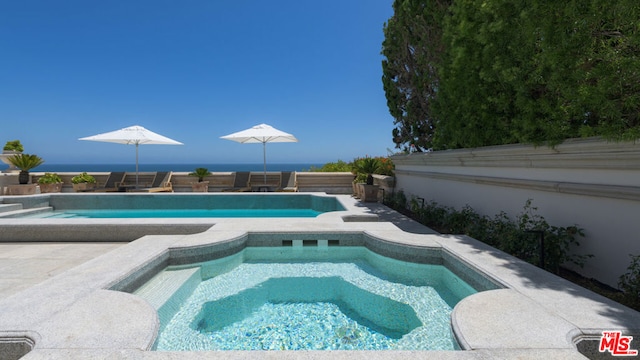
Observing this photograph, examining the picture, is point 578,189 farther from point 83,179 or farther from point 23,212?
point 83,179

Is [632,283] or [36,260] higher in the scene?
[632,283]

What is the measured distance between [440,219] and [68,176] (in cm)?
1804

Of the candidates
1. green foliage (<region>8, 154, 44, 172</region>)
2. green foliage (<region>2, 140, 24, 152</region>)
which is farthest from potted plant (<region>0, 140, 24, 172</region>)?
green foliage (<region>8, 154, 44, 172</region>)

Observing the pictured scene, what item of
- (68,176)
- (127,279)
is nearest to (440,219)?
(127,279)

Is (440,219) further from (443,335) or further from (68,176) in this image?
(68,176)

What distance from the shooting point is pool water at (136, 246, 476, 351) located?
140 inches

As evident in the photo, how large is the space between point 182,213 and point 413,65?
10.2 m

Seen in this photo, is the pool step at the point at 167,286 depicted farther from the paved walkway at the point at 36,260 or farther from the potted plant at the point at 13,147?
the potted plant at the point at 13,147

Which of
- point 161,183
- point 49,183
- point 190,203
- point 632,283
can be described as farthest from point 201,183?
point 632,283

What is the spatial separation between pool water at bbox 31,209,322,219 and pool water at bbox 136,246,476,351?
5320 millimetres

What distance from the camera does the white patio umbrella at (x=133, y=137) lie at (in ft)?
46.9

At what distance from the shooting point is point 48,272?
4.96m

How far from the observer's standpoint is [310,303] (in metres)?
4.56
